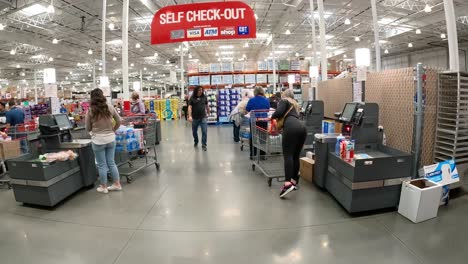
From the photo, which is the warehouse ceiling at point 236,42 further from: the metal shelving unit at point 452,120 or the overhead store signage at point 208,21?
the metal shelving unit at point 452,120

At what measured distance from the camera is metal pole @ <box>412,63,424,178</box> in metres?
3.56

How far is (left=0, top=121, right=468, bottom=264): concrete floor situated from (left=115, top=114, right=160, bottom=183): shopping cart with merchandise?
0.76 m

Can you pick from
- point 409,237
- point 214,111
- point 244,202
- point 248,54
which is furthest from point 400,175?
point 248,54

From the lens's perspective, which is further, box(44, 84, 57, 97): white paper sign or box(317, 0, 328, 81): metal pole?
box(317, 0, 328, 81): metal pole

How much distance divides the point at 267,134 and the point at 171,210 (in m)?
1.89

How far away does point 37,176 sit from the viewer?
12.2 feet

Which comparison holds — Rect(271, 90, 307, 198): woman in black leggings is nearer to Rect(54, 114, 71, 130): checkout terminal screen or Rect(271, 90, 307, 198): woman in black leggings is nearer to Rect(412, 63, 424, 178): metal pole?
Rect(412, 63, 424, 178): metal pole

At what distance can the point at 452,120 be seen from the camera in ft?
12.4

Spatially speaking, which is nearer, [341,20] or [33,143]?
[33,143]

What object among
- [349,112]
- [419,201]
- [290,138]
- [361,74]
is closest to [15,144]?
[290,138]

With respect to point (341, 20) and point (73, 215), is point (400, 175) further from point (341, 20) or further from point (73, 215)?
point (341, 20)

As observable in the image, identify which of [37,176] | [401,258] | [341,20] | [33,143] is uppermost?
[341,20]

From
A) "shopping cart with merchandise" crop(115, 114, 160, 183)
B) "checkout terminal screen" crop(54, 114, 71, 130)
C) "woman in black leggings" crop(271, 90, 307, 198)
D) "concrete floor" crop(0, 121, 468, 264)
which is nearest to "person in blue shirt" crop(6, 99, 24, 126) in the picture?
"shopping cart with merchandise" crop(115, 114, 160, 183)

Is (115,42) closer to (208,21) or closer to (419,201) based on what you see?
(208,21)
